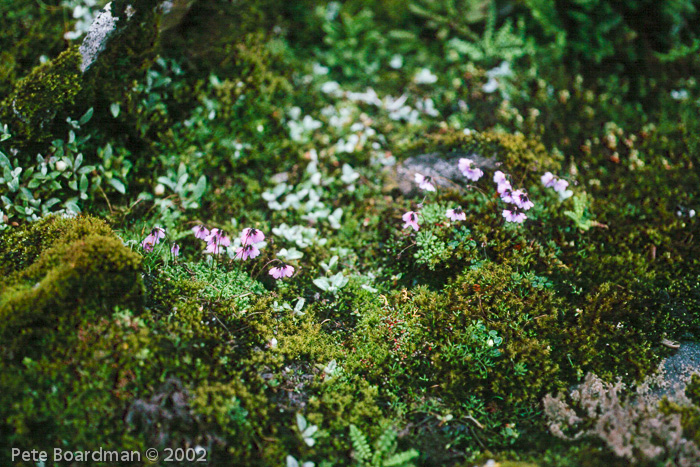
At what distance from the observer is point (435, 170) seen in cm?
482

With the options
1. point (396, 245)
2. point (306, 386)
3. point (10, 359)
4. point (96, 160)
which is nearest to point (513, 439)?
point (306, 386)

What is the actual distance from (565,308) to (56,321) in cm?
366

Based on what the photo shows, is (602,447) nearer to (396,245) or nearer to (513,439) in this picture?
(513,439)

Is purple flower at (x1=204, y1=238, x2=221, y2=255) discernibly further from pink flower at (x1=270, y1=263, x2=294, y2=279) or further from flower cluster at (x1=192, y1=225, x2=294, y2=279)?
pink flower at (x1=270, y1=263, x2=294, y2=279)

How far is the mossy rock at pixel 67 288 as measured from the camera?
2.87 metres

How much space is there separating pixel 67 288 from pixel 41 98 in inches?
82.1

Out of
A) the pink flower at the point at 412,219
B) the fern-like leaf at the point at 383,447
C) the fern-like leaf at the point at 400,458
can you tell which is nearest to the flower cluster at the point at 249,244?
the pink flower at the point at 412,219

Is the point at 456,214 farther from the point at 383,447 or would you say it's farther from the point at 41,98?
the point at 41,98

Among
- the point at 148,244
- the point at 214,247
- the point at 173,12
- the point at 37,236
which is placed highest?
the point at 173,12

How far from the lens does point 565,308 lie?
3.84 m

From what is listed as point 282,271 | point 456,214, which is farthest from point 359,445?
point 456,214

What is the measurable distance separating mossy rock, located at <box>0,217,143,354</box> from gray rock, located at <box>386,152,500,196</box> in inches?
106

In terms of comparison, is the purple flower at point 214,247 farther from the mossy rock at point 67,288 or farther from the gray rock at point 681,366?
the gray rock at point 681,366

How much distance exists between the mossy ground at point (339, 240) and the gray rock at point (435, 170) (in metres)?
0.12
